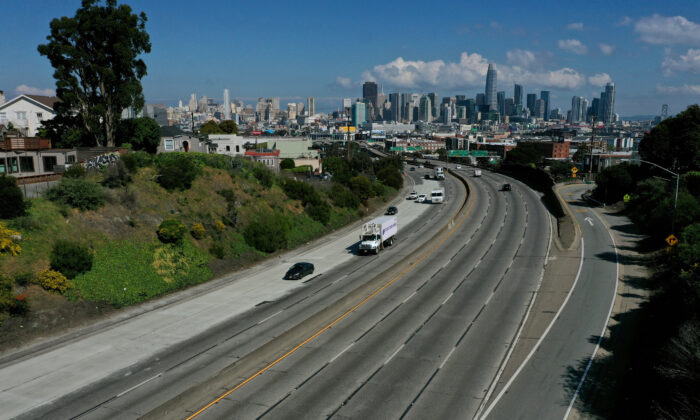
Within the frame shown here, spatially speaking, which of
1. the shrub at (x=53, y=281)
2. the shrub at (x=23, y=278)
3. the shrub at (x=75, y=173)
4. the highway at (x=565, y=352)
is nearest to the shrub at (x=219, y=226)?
the shrub at (x=75, y=173)

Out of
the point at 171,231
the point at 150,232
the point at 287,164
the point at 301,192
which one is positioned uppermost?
the point at 287,164

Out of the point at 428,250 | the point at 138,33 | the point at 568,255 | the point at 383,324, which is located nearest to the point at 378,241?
the point at 428,250

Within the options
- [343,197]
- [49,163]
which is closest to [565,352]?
[343,197]

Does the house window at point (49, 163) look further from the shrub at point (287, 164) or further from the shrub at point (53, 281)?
the shrub at point (287, 164)

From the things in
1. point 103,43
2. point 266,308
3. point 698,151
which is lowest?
point 266,308

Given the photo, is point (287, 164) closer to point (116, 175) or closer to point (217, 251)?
point (116, 175)

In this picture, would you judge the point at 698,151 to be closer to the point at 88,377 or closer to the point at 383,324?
the point at 383,324

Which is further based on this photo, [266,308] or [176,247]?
[176,247]

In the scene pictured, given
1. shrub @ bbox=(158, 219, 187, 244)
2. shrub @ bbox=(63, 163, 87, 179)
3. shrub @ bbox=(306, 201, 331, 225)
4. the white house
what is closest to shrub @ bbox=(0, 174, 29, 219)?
shrub @ bbox=(63, 163, 87, 179)
